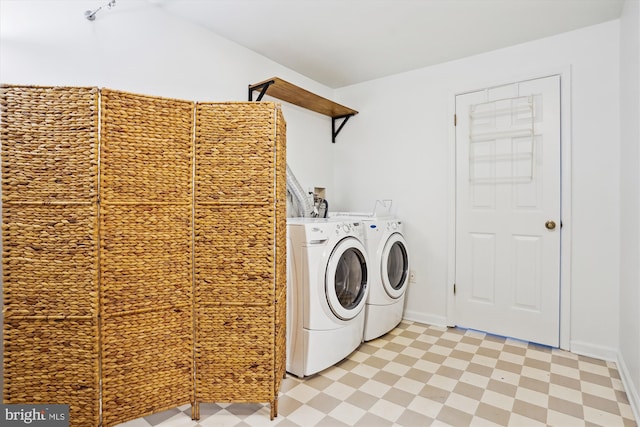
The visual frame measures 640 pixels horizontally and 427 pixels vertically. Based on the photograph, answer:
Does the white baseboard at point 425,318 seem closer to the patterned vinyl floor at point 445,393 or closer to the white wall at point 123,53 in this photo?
the patterned vinyl floor at point 445,393

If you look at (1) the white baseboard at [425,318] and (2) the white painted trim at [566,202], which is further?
(1) the white baseboard at [425,318]

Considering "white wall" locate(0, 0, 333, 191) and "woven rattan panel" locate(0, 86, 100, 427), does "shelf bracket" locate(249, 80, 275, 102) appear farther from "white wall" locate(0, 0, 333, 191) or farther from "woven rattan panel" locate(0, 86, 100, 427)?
"woven rattan panel" locate(0, 86, 100, 427)

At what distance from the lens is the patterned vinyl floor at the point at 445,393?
5.39ft

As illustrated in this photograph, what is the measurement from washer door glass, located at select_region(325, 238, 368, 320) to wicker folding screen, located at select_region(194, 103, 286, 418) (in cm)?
52

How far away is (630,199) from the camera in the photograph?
1.91 m

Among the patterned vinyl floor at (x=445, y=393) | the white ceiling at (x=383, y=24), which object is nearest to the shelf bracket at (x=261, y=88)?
the white ceiling at (x=383, y=24)

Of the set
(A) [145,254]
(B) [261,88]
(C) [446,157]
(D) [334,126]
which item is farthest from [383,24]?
(A) [145,254]

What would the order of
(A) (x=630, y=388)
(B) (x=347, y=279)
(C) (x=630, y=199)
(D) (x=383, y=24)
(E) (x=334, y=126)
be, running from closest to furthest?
(A) (x=630, y=388) < (C) (x=630, y=199) < (D) (x=383, y=24) < (B) (x=347, y=279) < (E) (x=334, y=126)

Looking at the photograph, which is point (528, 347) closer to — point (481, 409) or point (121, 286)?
point (481, 409)

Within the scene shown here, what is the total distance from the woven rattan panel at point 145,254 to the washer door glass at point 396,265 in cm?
160

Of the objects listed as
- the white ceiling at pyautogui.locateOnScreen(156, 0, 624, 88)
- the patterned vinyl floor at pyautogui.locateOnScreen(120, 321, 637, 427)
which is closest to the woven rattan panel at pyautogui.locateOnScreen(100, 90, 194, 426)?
the patterned vinyl floor at pyautogui.locateOnScreen(120, 321, 637, 427)

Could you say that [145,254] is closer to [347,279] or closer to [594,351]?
[347,279]

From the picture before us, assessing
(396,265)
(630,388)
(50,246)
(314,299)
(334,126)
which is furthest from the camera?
(334,126)

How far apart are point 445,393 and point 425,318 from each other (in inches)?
46.9
